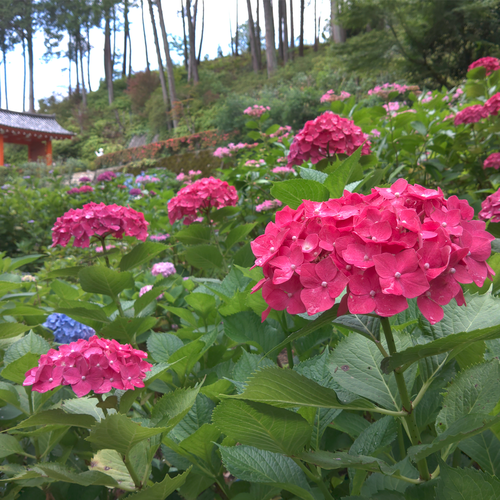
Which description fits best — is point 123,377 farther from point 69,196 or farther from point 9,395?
point 69,196

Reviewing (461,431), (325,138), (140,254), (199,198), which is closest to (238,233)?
(199,198)

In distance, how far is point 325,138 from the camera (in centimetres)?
217

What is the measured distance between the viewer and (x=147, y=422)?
0.90 meters

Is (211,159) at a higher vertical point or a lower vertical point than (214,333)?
higher

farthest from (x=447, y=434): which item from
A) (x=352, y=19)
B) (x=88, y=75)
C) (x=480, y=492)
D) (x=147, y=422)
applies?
(x=88, y=75)

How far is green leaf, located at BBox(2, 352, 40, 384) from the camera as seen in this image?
A: 1.01m

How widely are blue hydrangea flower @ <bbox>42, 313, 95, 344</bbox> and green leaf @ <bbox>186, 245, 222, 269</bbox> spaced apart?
58cm

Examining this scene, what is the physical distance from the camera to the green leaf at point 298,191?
1.03 m

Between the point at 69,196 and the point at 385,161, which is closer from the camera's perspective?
the point at 385,161

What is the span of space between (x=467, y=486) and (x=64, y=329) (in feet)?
5.26

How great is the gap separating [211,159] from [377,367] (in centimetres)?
1140

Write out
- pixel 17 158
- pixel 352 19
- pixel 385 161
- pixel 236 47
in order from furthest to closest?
pixel 236 47, pixel 17 158, pixel 352 19, pixel 385 161

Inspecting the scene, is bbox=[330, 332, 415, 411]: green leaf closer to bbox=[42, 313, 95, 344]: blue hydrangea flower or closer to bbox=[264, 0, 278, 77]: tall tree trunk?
bbox=[42, 313, 95, 344]: blue hydrangea flower

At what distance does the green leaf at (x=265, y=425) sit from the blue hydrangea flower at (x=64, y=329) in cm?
128
